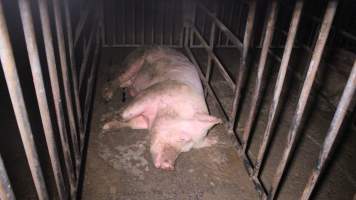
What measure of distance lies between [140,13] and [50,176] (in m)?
3.70

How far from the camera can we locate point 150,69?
3.91 metres

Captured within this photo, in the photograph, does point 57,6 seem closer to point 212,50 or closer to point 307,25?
point 212,50

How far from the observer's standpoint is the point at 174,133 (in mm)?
3014

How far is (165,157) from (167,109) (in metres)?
0.53

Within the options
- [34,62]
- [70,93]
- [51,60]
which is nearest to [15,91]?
[34,62]

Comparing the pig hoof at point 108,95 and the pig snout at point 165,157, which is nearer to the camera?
the pig snout at point 165,157

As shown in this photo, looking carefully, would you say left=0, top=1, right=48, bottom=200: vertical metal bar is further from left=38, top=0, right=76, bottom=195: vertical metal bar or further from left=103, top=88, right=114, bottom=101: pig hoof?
left=103, top=88, right=114, bottom=101: pig hoof

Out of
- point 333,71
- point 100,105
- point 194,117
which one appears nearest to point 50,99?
point 100,105

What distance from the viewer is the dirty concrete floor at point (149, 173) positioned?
2.77 m

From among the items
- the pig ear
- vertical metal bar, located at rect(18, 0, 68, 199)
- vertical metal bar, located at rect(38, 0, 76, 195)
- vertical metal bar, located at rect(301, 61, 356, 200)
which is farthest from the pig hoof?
vertical metal bar, located at rect(301, 61, 356, 200)

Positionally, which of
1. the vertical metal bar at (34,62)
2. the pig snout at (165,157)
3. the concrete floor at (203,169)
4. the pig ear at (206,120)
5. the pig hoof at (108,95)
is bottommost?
the concrete floor at (203,169)

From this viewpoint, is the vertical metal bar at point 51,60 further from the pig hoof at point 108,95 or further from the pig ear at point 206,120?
the pig hoof at point 108,95

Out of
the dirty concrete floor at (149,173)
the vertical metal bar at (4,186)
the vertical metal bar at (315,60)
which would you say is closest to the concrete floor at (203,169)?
the dirty concrete floor at (149,173)

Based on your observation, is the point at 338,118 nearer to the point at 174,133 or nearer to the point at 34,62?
the point at 34,62
